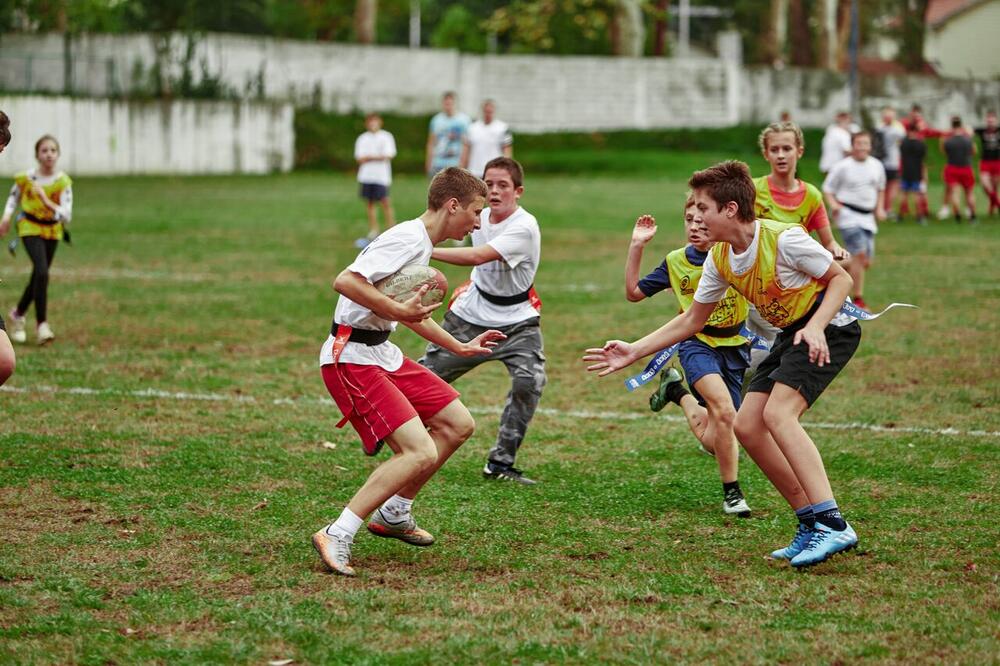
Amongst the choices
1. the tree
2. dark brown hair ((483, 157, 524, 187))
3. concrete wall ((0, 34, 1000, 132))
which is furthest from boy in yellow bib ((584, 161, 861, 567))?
the tree

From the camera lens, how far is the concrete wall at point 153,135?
3728 centimetres

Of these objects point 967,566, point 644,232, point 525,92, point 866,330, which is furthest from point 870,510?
point 525,92

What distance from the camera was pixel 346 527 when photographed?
5902mm

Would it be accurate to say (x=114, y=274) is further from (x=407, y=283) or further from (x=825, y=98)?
(x=825, y=98)

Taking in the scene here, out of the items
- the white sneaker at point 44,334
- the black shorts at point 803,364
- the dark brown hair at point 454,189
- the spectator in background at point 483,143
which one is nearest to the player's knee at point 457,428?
the dark brown hair at point 454,189

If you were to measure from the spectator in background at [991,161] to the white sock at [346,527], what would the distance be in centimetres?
2442

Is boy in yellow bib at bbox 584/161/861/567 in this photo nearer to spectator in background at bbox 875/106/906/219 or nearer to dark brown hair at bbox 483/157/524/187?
dark brown hair at bbox 483/157/524/187

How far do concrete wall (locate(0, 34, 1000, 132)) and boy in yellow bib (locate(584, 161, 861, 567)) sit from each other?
3770 centimetres

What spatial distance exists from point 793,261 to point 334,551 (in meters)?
2.42

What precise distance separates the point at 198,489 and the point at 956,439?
4775 millimetres

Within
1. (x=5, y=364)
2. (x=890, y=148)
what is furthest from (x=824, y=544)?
(x=890, y=148)

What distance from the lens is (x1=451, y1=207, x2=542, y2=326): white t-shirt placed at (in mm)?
7863

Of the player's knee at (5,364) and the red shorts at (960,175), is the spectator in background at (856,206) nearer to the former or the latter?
the player's knee at (5,364)

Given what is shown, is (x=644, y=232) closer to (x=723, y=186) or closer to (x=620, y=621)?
(x=723, y=186)
